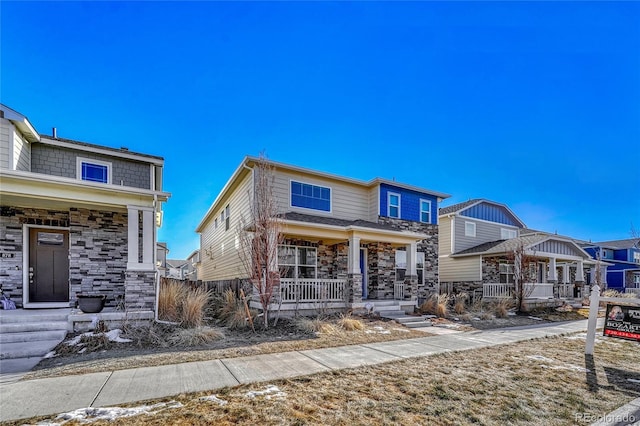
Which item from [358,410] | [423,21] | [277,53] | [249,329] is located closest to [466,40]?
[423,21]

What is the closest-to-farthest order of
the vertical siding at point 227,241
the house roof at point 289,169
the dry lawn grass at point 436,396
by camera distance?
1. the dry lawn grass at point 436,396
2. the house roof at point 289,169
3. the vertical siding at point 227,241

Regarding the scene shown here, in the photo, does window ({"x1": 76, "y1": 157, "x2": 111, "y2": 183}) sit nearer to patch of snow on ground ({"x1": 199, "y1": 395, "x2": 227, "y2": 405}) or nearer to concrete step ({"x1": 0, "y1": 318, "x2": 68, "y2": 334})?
concrete step ({"x1": 0, "y1": 318, "x2": 68, "y2": 334})

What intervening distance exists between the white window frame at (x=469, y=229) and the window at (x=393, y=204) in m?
6.95

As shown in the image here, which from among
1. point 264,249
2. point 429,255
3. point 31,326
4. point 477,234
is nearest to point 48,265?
point 31,326

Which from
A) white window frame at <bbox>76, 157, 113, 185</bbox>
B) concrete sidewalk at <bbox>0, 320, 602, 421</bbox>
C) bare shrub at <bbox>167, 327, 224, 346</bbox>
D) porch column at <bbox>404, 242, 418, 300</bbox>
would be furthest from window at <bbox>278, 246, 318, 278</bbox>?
white window frame at <bbox>76, 157, 113, 185</bbox>

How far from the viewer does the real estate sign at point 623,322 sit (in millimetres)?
6629

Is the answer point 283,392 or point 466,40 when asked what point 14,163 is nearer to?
point 283,392

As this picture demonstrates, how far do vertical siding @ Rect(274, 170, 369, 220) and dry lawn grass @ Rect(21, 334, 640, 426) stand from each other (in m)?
8.37

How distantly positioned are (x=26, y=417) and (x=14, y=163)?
28.5 feet

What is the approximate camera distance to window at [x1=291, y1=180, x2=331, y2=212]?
44.4 feet

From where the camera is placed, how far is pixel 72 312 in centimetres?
804

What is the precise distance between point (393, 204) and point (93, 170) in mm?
12230

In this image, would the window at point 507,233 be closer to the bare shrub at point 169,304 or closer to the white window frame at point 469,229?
the white window frame at point 469,229

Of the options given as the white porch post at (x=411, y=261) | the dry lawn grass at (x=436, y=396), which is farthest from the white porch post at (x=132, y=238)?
the white porch post at (x=411, y=261)
